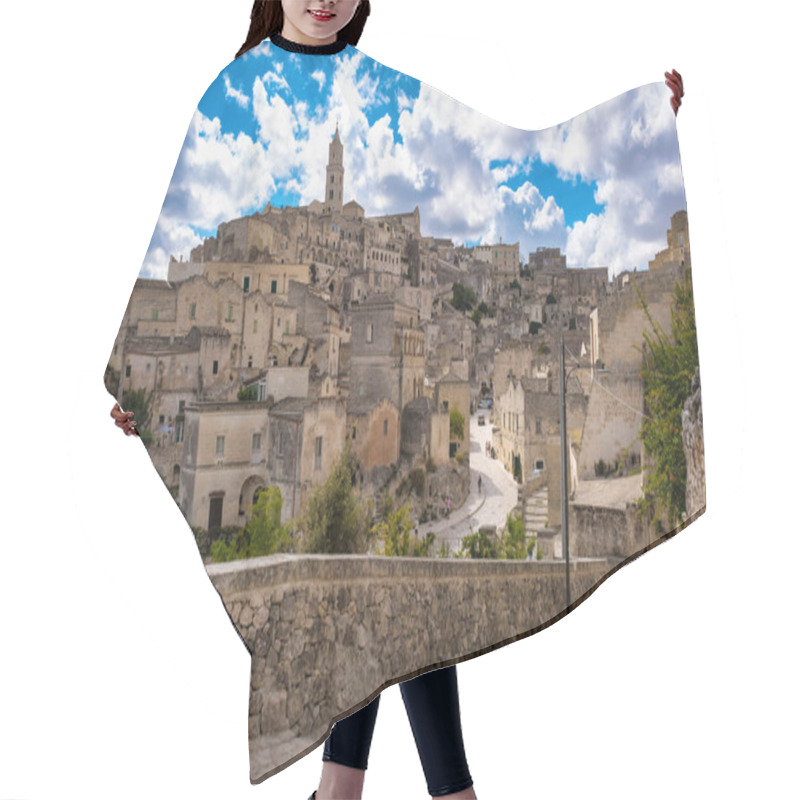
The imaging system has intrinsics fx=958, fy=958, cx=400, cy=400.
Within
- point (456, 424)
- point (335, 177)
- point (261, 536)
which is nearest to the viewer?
point (261, 536)

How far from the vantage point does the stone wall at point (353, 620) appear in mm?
2441

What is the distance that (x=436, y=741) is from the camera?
277 centimetres

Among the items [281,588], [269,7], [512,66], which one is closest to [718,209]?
[512,66]

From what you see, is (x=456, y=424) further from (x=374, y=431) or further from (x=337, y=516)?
(x=337, y=516)

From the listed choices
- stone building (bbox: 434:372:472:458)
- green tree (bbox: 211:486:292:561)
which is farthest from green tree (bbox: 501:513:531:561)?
green tree (bbox: 211:486:292:561)

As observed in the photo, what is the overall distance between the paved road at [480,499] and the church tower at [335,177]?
0.71m

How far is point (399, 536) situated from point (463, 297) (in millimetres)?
706

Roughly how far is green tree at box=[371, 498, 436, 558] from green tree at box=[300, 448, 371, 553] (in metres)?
0.05

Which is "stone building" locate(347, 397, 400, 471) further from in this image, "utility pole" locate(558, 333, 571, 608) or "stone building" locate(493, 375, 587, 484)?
"utility pole" locate(558, 333, 571, 608)

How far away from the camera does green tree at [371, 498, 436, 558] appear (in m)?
2.59

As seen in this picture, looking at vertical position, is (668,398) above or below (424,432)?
above

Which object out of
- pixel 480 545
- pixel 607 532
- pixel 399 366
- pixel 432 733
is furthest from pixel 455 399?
pixel 432 733

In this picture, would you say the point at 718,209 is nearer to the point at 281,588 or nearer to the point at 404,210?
the point at 404,210

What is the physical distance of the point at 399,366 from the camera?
2678mm
